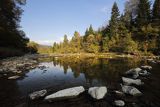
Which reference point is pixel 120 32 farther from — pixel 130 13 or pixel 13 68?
pixel 13 68

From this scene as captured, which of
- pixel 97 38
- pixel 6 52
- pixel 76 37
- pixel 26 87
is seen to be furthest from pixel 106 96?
pixel 76 37

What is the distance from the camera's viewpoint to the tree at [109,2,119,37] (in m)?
52.0

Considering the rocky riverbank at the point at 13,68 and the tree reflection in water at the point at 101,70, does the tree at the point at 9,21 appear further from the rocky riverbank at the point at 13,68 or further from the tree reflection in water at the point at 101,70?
the tree reflection in water at the point at 101,70

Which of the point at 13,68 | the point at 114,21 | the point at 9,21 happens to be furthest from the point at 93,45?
the point at 13,68

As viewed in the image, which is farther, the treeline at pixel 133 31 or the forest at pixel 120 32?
the treeline at pixel 133 31

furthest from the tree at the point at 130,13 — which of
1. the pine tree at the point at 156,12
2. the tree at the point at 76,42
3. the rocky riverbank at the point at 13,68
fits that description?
the rocky riverbank at the point at 13,68

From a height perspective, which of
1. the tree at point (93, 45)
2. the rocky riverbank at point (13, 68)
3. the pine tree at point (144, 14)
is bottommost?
the rocky riverbank at point (13, 68)

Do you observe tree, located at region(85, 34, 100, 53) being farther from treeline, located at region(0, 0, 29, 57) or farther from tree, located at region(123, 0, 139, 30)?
treeline, located at region(0, 0, 29, 57)

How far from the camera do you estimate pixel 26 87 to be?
8.69 m

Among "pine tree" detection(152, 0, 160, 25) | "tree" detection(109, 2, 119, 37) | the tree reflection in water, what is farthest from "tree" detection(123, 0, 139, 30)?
the tree reflection in water

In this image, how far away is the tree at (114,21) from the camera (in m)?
52.0

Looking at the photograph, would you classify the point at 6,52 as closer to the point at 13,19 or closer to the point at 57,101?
the point at 13,19

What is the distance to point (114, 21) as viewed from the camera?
5319 cm

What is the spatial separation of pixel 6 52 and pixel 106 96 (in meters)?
20.3
